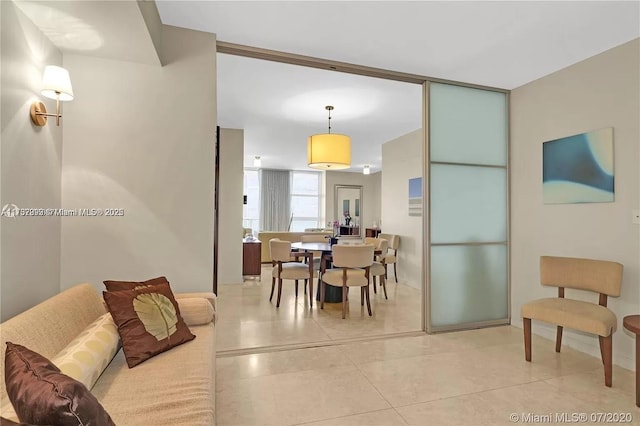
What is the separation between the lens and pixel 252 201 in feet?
33.2

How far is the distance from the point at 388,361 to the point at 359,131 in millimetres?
4173

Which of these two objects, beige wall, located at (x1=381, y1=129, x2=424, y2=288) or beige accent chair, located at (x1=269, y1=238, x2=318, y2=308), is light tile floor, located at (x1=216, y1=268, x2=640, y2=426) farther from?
beige wall, located at (x1=381, y1=129, x2=424, y2=288)

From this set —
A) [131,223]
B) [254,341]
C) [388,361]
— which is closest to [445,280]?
[388,361]

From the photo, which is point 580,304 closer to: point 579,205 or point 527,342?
point 527,342

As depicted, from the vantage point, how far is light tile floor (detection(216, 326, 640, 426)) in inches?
79.7

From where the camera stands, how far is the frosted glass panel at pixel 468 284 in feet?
11.6

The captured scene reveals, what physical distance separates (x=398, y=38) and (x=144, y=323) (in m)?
2.70

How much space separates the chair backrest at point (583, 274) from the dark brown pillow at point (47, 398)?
332 centimetres

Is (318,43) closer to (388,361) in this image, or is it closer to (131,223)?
(131,223)

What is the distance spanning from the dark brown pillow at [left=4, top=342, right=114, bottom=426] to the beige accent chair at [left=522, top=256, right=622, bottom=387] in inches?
Result: 114

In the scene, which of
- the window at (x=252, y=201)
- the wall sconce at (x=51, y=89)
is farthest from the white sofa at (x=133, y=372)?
the window at (x=252, y=201)

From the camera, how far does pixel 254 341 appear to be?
126 inches

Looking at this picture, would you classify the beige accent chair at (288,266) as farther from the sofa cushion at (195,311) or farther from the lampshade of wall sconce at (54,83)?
the lampshade of wall sconce at (54,83)

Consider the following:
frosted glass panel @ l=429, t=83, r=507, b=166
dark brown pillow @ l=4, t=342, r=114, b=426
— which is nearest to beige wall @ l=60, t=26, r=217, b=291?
dark brown pillow @ l=4, t=342, r=114, b=426
